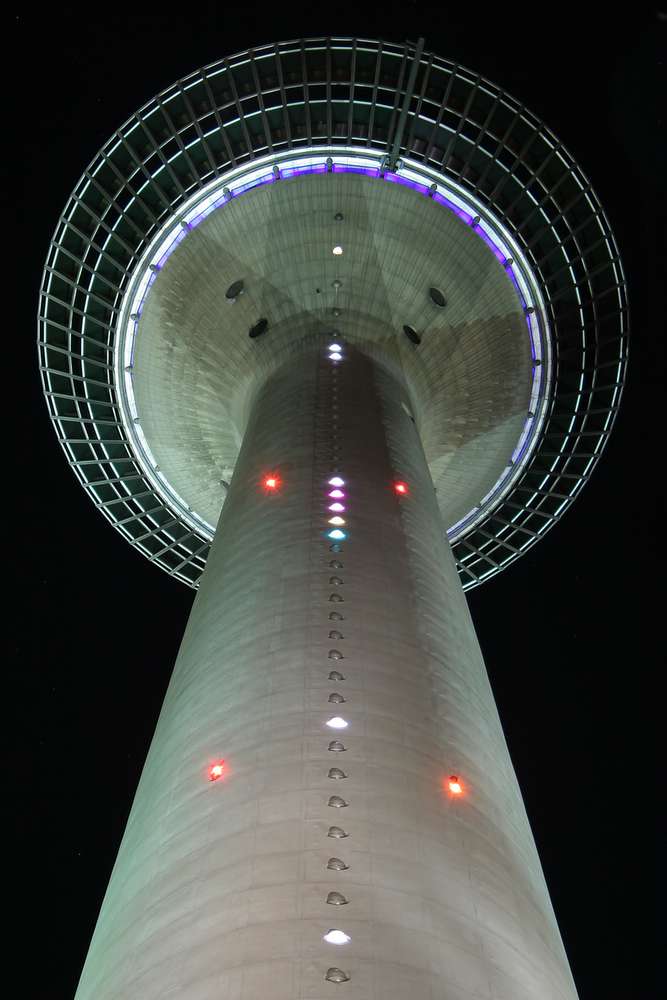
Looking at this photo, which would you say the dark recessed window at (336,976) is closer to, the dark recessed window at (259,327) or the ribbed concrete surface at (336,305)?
the ribbed concrete surface at (336,305)

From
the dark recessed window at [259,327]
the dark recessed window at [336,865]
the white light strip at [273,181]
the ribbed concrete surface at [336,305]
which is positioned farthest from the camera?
the white light strip at [273,181]

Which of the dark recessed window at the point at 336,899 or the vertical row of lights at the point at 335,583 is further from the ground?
the vertical row of lights at the point at 335,583

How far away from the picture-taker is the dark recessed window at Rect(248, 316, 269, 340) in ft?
101

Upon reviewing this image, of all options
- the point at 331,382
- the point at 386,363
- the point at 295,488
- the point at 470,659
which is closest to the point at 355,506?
the point at 295,488

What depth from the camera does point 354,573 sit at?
18719 millimetres

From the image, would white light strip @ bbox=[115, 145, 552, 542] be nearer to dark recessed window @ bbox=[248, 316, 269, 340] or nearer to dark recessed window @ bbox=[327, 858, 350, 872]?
dark recessed window @ bbox=[248, 316, 269, 340]

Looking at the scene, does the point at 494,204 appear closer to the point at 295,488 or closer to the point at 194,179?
the point at 194,179

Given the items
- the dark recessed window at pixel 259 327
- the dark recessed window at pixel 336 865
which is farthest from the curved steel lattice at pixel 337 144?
the dark recessed window at pixel 336 865

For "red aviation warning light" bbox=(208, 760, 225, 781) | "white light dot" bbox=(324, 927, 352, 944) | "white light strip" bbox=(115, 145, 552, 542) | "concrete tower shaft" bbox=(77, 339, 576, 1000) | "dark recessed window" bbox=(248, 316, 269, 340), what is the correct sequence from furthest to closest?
"white light strip" bbox=(115, 145, 552, 542)
"dark recessed window" bbox=(248, 316, 269, 340)
"red aviation warning light" bbox=(208, 760, 225, 781)
"concrete tower shaft" bbox=(77, 339, 576, 1000)
"white light dot" bbox=(324, 927, 352, 944)

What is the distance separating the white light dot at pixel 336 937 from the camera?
1120 cm

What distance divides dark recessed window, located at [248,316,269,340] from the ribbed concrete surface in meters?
0.27

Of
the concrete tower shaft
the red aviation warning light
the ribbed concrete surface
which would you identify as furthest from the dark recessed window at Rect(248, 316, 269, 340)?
the red aviation warning light

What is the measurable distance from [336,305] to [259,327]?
2786 mm

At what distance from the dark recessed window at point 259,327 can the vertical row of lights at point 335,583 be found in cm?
316
